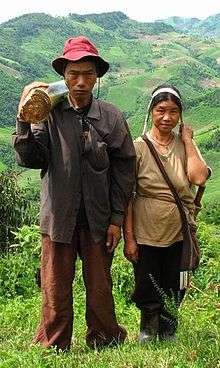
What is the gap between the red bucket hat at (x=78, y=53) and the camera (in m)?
3.18

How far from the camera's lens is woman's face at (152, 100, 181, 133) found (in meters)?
3.46

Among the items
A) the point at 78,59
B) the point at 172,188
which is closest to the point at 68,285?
the point at 172,188

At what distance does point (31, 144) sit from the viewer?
3.12 m

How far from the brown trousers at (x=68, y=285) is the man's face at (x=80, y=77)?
79 centimetres

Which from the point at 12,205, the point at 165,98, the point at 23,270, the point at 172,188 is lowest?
the point at 12,205

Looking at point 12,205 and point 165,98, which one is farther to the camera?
point 12,205

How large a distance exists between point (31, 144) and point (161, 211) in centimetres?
90

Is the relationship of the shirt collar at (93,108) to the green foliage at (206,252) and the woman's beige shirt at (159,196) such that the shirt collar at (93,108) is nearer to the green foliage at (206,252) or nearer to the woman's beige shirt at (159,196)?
the woman's beige shirt at (159,196)

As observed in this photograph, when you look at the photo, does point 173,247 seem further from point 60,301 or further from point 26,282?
point 26,282

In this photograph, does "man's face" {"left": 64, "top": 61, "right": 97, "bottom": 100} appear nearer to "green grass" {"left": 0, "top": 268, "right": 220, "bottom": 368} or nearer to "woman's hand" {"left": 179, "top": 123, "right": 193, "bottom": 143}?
"woman's hand" {"left": 179, "top": 123, "right": 193, "bottom": 143}

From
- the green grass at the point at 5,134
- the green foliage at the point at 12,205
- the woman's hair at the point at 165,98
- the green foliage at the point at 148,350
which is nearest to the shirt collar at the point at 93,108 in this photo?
the woman's hair at the point at 165,98

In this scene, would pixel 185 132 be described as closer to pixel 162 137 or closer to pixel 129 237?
pixel 162 137

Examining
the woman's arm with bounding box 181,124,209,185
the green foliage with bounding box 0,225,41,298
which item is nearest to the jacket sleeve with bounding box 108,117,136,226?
the woman's arm with bounding box 181,124,209,185

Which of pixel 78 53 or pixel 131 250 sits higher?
pixel 78 53
